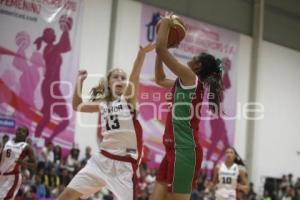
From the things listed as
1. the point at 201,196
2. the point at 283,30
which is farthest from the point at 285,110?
the point at 201,196

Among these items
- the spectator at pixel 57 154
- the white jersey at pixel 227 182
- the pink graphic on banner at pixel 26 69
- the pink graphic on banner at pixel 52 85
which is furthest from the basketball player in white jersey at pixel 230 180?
the pink graphic on banner at pixel 26 69

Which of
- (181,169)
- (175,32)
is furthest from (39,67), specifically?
(181,169)

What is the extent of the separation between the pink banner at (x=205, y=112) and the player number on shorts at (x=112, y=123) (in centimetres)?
946

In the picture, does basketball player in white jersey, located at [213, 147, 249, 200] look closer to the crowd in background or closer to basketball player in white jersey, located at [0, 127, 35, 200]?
the crowd in background

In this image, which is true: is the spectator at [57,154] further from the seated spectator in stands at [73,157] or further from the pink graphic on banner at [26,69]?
the pink graphic on banner at [26,69]

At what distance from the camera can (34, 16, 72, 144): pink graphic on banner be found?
42.8 ft

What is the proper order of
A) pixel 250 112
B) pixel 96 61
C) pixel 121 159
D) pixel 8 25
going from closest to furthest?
1. pixel 121 159
2. pixel 8 25
3. pixel 96 61
4. pixel 250 112

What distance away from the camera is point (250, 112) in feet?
60.6

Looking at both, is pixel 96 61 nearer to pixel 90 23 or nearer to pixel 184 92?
pixel 90 23

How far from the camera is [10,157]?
770 centimetres

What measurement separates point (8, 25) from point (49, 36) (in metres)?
1.09

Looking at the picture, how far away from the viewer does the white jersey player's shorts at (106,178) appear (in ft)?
15.9

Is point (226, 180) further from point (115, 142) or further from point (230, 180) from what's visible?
point (115, 142)

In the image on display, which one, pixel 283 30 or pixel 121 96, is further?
pixel 283 30
